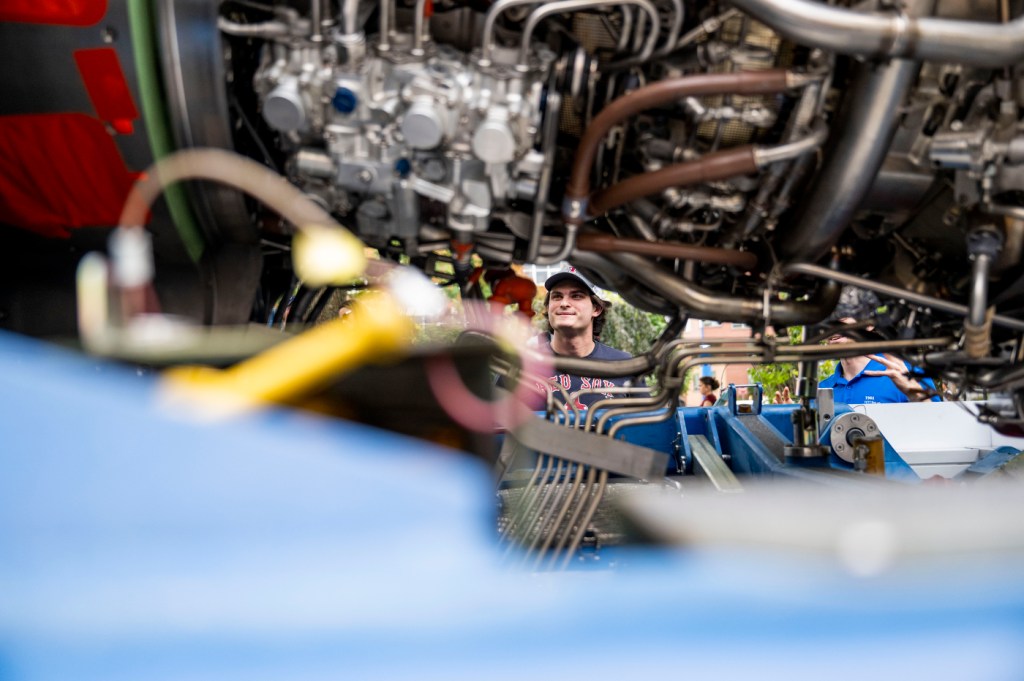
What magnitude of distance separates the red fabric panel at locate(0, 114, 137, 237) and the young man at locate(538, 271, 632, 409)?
7.05ft

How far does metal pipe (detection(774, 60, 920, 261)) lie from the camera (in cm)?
170

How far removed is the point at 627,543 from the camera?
1.20m

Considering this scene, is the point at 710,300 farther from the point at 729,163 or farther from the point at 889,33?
the point at 889,33

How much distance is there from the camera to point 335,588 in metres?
0.96

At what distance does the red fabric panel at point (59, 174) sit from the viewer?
1.73 metres

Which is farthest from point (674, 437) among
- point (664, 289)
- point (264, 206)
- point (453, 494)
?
point (453, 494)

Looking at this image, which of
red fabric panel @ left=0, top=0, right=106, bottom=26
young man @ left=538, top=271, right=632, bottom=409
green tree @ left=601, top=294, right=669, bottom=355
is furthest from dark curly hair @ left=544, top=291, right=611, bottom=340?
green tree @ left=601, top=294, right=669, bottom=355

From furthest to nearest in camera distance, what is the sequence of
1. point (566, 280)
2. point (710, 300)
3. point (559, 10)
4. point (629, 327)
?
point (629, 327), point (566, 280), point (710, 300), point (559, 10)

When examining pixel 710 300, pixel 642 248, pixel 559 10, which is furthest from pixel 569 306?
pixel 559 10

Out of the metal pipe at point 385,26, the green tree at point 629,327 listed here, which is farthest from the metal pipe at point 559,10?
the green tree at point 629,327

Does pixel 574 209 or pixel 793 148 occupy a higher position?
pixel 793 148

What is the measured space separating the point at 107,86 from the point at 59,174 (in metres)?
0.26

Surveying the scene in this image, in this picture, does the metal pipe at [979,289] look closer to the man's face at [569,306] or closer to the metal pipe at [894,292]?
the metal pipe at [894,292]

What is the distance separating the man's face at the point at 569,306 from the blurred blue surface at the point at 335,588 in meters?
2.88
